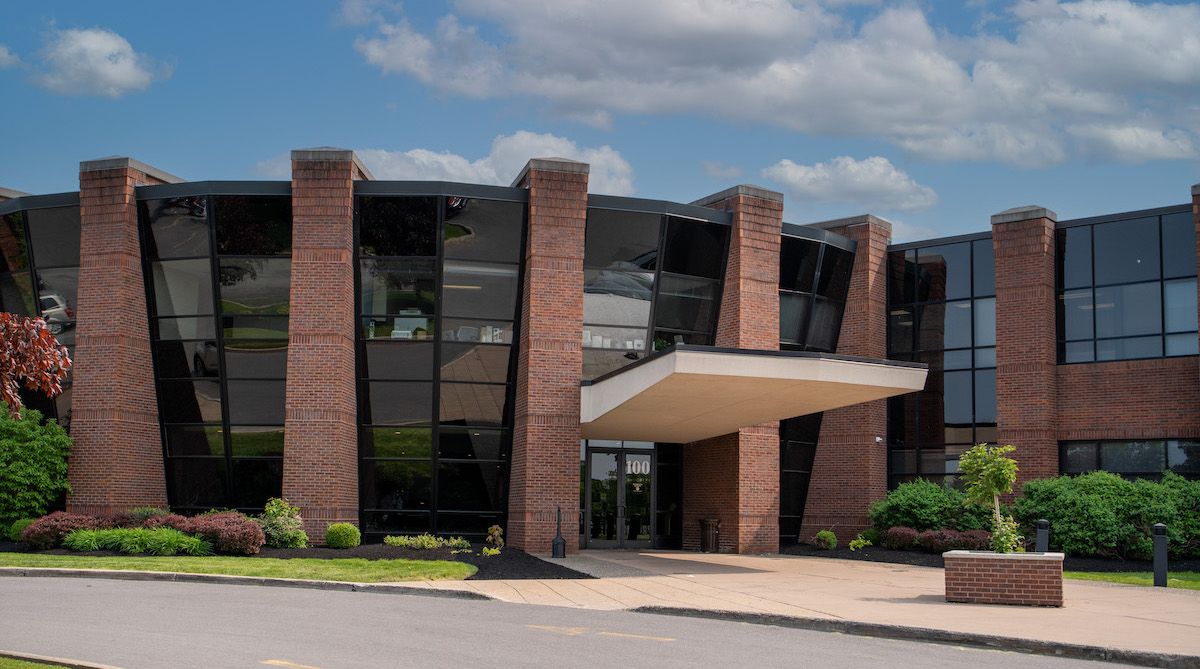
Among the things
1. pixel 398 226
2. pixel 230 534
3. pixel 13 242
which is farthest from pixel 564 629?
pixel 13 242

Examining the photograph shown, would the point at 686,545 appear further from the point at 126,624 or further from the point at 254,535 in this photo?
the point at 126,624

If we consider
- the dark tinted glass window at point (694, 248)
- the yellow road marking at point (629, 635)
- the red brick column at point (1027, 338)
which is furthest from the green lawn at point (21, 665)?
the red brick column at point (1027, 338)

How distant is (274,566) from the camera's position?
2012 centimetres

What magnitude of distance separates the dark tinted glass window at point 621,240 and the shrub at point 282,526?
9044 mm

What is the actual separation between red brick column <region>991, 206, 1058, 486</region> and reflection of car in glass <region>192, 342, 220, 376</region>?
66.1 ft

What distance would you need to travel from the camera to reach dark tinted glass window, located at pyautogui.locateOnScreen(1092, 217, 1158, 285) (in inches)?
1135

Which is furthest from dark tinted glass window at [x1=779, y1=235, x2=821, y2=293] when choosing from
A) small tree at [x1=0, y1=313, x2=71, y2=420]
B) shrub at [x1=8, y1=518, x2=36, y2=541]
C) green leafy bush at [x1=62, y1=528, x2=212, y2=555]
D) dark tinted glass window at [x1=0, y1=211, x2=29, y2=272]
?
small tree at [x1=0, y1=313, x2=71, y2=420]

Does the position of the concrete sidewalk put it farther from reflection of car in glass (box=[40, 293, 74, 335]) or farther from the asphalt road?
reflection of car in glass (box=[40, 293, 74, 335])

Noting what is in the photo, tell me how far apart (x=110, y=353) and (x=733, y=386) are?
596 inches

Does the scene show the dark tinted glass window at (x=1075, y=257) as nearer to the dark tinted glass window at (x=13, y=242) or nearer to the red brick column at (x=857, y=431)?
the red brick column at (x=857, y=431)

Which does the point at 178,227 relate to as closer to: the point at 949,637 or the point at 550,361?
the point at 550,361

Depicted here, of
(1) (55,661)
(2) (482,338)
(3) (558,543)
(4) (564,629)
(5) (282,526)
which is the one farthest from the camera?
(2) (482,338)

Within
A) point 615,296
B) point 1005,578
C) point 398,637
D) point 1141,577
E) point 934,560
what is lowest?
point 934,560

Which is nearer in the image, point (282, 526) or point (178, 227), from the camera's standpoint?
point (282, 526)
